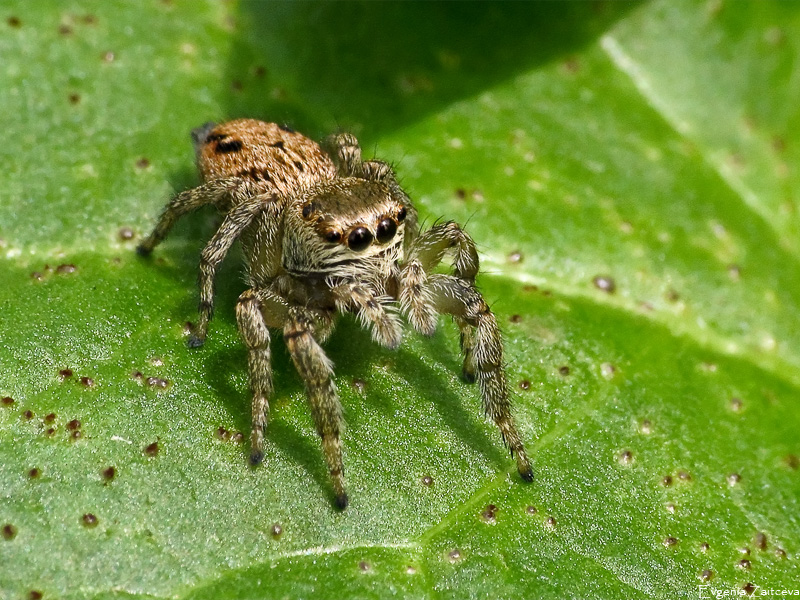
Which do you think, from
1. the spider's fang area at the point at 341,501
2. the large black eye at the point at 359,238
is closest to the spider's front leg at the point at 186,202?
the large black eye at the point at 359,238

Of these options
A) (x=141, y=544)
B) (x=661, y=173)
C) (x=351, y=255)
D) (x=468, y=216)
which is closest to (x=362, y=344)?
(x=351, y=255)

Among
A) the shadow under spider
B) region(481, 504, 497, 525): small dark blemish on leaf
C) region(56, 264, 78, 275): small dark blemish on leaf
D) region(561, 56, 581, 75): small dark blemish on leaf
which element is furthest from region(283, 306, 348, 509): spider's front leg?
region(561, 56, 581, 75): small dark blemish on leaf

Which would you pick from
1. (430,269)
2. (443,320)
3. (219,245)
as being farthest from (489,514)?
(219,245)

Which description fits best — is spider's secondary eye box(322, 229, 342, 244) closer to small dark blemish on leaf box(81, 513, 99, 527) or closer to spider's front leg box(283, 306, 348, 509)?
spider's front leg box(283, 306, 348, 509)

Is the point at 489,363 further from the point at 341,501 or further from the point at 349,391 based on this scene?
the point at 341,501

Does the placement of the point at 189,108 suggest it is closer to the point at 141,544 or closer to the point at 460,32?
the point at 460,32

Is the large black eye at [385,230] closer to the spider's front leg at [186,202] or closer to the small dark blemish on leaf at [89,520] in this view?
the spider's front leg at [186,202]
